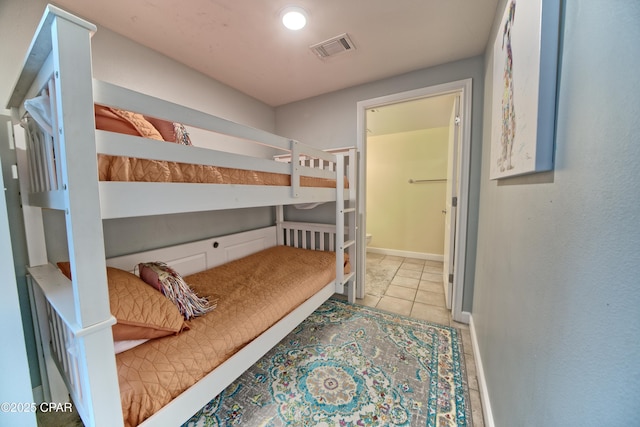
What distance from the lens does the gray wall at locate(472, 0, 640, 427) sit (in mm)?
378

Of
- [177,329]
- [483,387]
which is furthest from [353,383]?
[177,329]

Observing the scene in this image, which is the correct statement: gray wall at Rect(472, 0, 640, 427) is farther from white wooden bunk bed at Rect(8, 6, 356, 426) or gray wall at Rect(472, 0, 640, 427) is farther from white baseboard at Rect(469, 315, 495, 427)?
white wooden bunk bed at Rect(8, 6, 356, 426)

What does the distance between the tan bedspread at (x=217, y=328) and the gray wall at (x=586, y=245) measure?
1.13 m

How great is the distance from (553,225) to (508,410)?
32.1 inches

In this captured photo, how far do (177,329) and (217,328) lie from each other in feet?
0.56

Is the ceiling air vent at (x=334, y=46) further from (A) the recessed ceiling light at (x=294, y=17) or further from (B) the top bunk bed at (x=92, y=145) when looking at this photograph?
(B) the top bunk bed at (x=92, y=145)

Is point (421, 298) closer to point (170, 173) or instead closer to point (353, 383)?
point (353, 383)

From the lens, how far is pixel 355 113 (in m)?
2.40

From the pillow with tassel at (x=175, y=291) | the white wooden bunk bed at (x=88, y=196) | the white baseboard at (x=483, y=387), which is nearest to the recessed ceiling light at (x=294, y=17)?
the white wooden bunk bed at (x=88, y=196)

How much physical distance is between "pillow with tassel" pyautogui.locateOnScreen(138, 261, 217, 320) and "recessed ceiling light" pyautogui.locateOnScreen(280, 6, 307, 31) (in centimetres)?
170

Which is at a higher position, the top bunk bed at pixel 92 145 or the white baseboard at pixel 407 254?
the top bunk bed at pixel 92 145

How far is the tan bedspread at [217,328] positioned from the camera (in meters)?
0.82

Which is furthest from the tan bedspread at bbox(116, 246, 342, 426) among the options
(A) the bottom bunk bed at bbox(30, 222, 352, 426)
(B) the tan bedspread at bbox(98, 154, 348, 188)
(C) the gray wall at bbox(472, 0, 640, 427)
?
(C) the gray wall at bbox(472, 0, 640, 427)

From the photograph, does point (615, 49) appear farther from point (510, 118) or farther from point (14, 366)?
point (14, 366)
